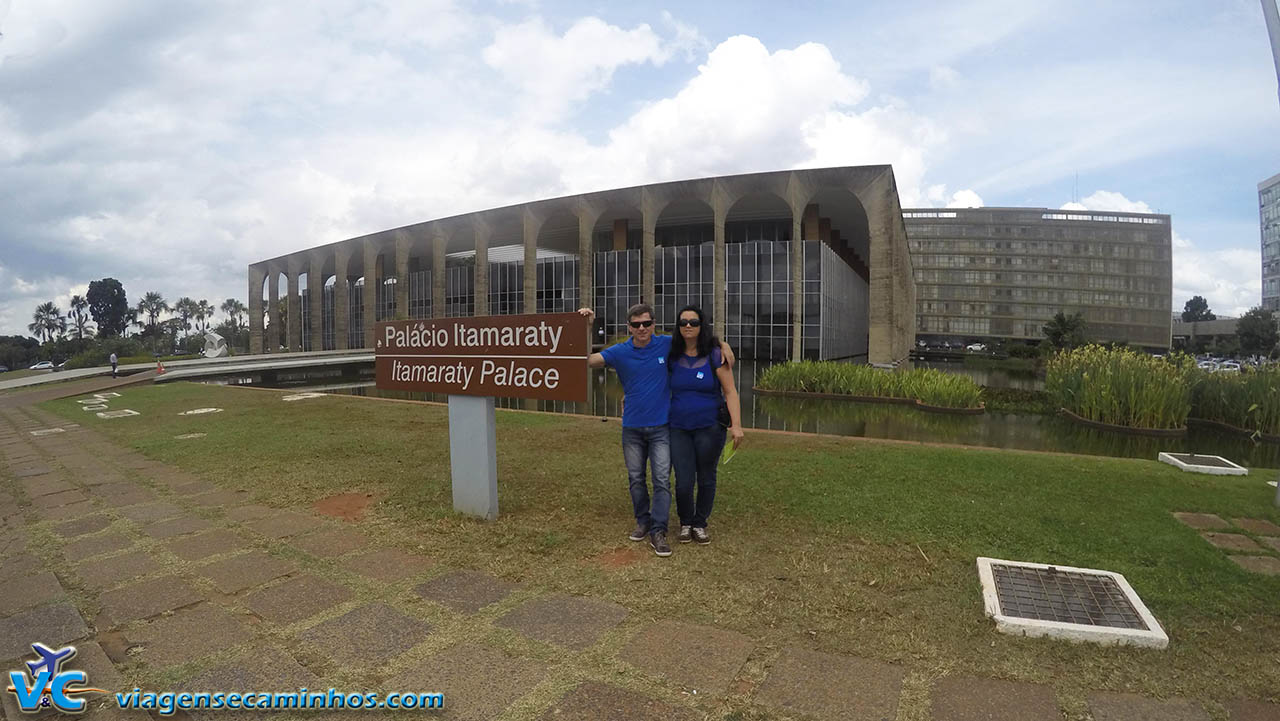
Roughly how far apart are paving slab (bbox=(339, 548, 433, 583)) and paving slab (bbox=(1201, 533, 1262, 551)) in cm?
480

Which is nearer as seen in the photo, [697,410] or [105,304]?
[697,410]

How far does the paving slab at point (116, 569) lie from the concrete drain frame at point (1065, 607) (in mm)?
4309

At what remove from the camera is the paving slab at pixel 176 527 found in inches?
153

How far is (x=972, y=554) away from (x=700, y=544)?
1.58 m

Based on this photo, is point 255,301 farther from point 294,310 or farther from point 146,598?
point 146,598

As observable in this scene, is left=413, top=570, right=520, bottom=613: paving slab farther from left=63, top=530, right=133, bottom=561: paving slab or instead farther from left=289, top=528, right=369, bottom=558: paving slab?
left=63, top=530, right=133, bottom=561: paving slab

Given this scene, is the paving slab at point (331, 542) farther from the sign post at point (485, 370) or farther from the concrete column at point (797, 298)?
the concrete column at point (797, 298)

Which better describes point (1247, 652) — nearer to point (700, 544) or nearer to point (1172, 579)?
point (1172, 579)

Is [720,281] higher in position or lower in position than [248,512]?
higher

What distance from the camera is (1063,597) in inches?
110

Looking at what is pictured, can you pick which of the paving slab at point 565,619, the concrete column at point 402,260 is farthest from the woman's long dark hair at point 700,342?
the concrete column at point 402,260

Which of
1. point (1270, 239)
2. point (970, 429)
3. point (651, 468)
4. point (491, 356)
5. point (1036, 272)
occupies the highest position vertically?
point (1270, 239)

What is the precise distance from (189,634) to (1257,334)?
80.5 m

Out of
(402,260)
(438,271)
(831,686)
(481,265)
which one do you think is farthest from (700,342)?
(402,260)
